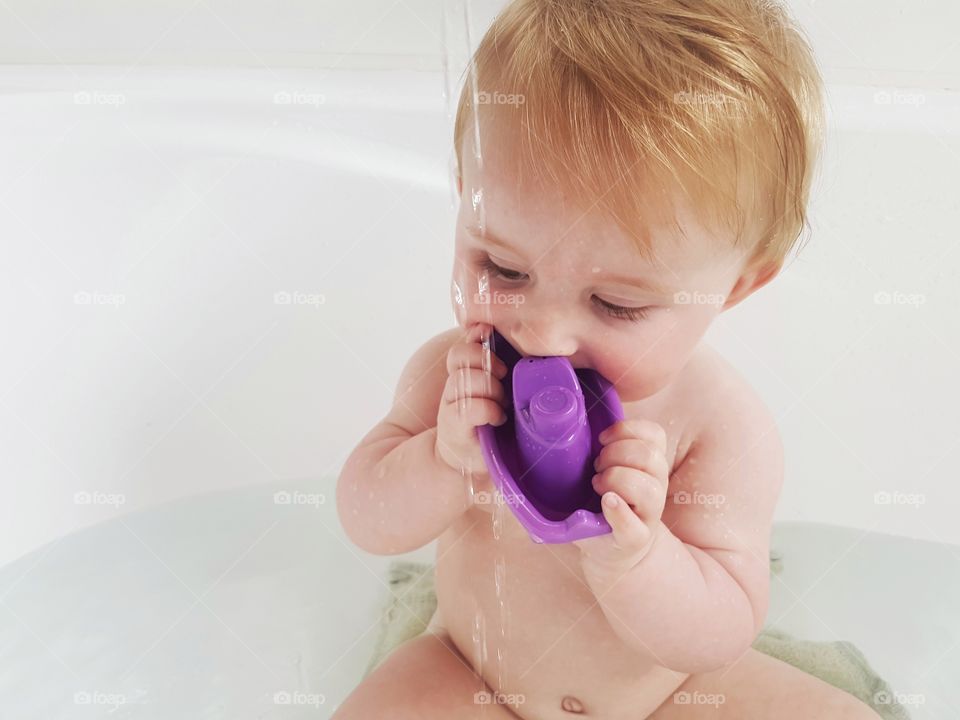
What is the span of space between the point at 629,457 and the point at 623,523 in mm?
39

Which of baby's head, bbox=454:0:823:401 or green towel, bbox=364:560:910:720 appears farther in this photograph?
green towel, bbox=364:560:910:720

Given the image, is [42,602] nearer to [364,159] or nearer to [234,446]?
[234,446]

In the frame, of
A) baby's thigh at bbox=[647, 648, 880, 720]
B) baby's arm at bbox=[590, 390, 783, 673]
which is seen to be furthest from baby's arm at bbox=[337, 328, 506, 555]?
baby's thigh at bbox=[647, 648, 880, 720]

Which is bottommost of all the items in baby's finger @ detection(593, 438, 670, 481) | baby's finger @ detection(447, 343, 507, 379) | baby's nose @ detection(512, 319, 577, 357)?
baby's finger @ detection(593, 438, 670, 481)

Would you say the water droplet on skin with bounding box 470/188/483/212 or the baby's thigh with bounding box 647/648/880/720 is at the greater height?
the water droplet on skin with bounding box 470/188/483/212

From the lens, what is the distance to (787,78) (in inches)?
25.6

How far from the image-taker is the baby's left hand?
0.60m

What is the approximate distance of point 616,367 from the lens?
0.65 metres

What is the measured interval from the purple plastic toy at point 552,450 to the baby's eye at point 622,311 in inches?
1.7

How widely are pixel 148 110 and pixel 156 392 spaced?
0.31 meters

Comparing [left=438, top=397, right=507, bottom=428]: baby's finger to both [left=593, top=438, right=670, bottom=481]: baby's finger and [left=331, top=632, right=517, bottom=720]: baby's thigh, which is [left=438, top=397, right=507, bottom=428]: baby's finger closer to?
[left=593, top=438, right=670, bottom=481]: baby's finger

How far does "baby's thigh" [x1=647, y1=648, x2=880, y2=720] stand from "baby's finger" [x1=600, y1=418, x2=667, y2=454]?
0.27 m

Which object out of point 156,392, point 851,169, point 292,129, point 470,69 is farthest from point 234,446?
point 851,169

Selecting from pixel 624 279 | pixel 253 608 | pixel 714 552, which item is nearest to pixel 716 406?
pixel 714 552
